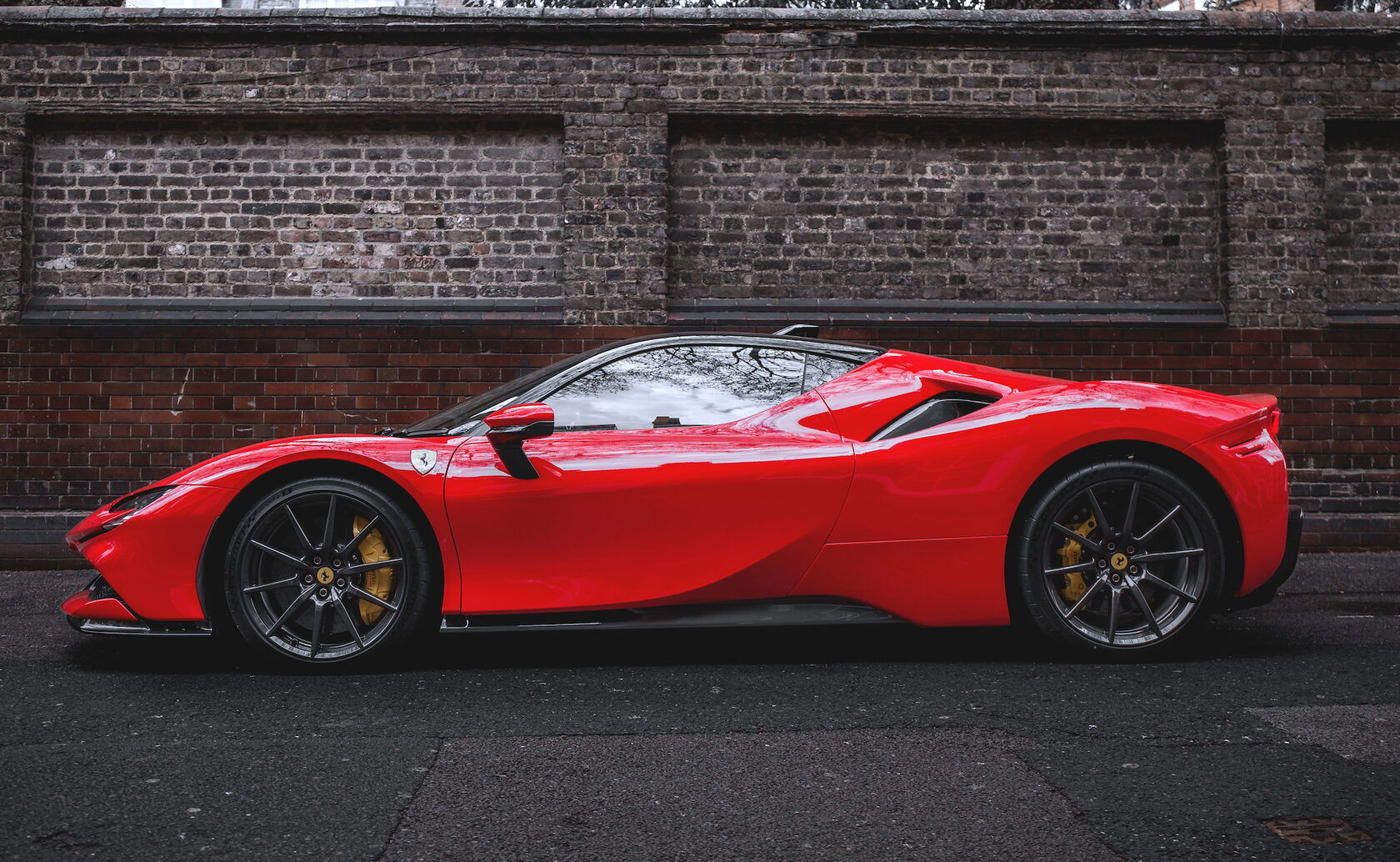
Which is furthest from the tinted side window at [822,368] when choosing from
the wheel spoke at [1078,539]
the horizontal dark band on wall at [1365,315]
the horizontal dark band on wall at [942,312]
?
the horizontal dark band on wall at [1365,315]

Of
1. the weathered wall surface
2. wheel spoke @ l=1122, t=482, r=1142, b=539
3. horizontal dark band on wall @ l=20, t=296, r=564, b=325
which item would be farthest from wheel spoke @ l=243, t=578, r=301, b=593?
horizontal dark band on wall @ l=20, t=296, r=564, b=325

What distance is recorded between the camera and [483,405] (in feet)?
12.8

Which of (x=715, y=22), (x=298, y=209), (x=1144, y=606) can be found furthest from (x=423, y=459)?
(x=715, y=22)

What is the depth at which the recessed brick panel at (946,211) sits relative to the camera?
25.3 feet

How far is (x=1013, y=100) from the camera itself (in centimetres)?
768

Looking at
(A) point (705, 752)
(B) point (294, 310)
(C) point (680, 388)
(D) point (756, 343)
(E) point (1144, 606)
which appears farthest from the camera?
(B) point (294, 310)

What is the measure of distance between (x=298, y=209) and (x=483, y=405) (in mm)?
4582

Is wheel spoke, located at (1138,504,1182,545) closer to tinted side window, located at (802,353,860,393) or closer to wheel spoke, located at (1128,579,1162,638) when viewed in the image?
wheel spoke, located at (1128,579,1162,638)

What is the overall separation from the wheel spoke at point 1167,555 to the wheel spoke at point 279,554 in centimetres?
302

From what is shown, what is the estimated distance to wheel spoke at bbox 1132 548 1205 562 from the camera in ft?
12.1

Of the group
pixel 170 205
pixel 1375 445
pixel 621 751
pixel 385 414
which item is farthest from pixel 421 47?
pixel 1375 445

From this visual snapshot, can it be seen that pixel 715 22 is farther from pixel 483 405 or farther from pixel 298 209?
pixel 483 405

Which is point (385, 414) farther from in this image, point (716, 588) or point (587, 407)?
point (716, 588)

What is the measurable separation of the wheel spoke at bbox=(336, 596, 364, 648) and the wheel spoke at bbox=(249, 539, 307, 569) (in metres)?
0.18
